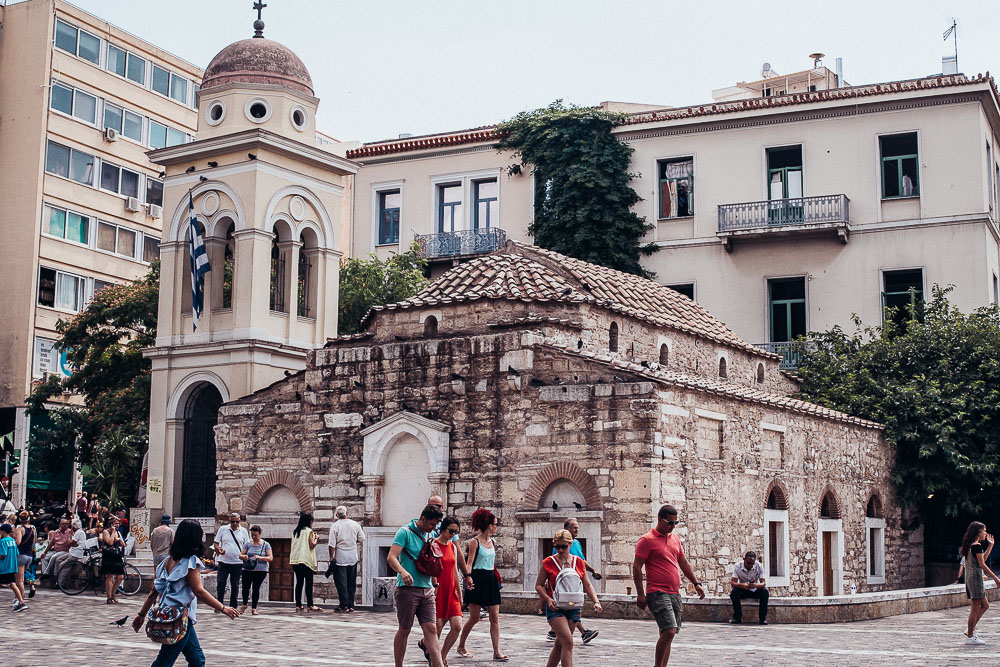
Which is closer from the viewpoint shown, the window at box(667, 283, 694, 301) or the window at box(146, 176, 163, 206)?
the window at box(667, 283, 694, 301)

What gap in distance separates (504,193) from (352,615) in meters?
18.7

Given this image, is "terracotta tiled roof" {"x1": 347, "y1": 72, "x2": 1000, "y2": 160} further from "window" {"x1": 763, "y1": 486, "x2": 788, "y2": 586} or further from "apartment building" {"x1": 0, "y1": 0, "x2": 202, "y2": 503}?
"window" {"x1": 763, "y1": 486, "x2": 788, "y2": 586}

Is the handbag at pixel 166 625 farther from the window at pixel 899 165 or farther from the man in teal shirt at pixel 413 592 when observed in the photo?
the window at pixel 899 165

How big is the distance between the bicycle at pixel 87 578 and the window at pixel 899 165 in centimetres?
1915

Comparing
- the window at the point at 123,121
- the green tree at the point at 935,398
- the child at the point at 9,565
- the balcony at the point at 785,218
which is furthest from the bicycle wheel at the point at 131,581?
the window at the point at 123,121

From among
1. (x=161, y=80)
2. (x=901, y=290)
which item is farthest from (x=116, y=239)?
(x=901, y=290)

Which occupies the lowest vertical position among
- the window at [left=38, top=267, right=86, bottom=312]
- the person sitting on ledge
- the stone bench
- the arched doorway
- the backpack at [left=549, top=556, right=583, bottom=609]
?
the stone bench

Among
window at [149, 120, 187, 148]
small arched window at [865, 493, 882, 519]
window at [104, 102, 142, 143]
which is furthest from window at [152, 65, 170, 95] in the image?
small arched window at [865, 493, 882, 519]

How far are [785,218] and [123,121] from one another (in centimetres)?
2320

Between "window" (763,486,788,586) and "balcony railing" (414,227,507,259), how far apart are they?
543 inches

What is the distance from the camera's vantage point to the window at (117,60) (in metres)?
41.3

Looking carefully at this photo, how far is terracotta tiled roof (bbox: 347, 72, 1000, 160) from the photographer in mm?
29094

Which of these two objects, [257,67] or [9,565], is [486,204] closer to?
[257,67]

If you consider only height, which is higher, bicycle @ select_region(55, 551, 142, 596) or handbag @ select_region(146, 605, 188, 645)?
handbag @ select_region(146, 605, 188, 645)
